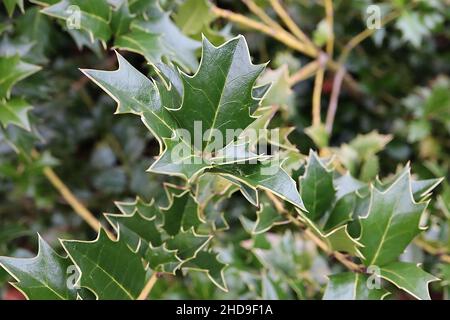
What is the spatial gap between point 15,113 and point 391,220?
672 mm

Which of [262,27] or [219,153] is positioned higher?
[262,27]

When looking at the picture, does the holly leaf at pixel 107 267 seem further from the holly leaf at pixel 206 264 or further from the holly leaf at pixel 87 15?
the holly leaf at pixel 87 15

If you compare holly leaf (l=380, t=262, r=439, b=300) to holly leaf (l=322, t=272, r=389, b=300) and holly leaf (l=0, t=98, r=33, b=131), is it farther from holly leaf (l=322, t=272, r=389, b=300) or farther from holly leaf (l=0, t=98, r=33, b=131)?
holly leaf (l=0, t=98, r=33, b=131)

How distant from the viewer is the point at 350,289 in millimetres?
880

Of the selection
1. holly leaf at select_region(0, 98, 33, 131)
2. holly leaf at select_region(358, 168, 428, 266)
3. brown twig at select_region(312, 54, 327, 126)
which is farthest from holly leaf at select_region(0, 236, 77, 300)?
brown twig at select_region(312, 54, 327, 126)

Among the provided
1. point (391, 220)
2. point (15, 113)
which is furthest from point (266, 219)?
point (15, 113)

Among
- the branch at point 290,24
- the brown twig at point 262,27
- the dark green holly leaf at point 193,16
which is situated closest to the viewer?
the dark green holly leaf at point 193,16

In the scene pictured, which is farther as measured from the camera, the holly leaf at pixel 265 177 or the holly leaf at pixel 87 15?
the holly leaf at pixel 87 15

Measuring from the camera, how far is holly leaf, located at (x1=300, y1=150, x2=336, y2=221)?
0.92 m

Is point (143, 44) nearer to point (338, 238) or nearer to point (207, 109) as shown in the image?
point (207, 109)

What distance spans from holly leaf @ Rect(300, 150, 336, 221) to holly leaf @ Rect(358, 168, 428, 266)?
0.28 ft

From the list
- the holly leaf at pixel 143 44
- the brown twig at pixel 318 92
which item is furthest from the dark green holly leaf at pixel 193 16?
the brown twig at pixel 318 92

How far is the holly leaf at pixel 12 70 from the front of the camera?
3.23ft

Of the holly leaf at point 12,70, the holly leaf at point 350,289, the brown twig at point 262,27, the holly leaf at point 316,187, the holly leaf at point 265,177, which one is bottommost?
the holly leaf at point 350,289
